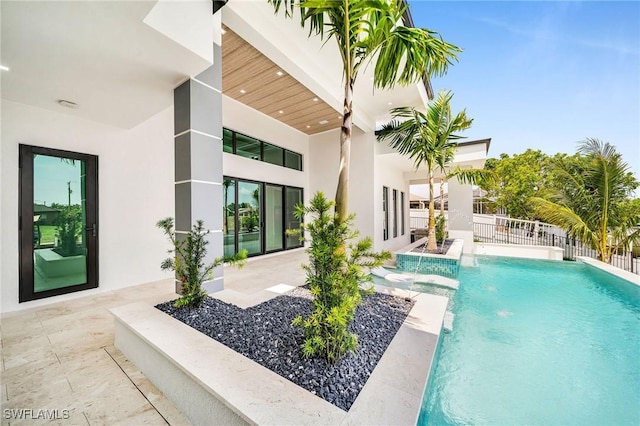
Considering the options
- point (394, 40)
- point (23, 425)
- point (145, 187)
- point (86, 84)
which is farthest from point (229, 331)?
point (145, 187)

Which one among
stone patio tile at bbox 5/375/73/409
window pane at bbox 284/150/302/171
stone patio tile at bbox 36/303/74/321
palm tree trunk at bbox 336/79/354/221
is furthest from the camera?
window pane at bbox 284/150/302/171

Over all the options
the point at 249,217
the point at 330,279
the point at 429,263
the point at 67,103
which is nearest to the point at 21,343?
the point at 67,103

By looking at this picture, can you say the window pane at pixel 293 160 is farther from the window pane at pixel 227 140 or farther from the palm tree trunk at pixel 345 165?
the palm tree trunk at pixel 345 165

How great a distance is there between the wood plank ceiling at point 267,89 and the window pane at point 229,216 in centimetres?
230

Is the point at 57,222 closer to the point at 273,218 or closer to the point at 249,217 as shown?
the point at 249,217

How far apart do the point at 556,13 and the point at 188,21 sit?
8097 mm

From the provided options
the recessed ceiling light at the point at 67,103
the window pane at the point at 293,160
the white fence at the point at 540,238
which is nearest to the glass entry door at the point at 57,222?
the recessed ceiling light at the point at 67,103

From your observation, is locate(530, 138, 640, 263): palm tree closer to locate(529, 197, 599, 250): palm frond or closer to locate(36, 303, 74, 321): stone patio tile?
locate(529, 197, 599, 250): palm frond

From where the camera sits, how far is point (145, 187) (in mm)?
5031

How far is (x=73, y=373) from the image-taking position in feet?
7.43

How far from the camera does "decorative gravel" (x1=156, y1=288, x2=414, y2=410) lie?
65.6 inches

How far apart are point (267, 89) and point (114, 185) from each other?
151 inches

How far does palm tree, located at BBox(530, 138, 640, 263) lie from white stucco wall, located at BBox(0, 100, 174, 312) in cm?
1022

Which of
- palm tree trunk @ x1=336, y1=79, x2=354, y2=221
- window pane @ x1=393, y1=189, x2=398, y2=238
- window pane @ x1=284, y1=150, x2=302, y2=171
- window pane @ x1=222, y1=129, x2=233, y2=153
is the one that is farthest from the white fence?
window pane @ x1=222, y1=129, x2=233, y2=153
